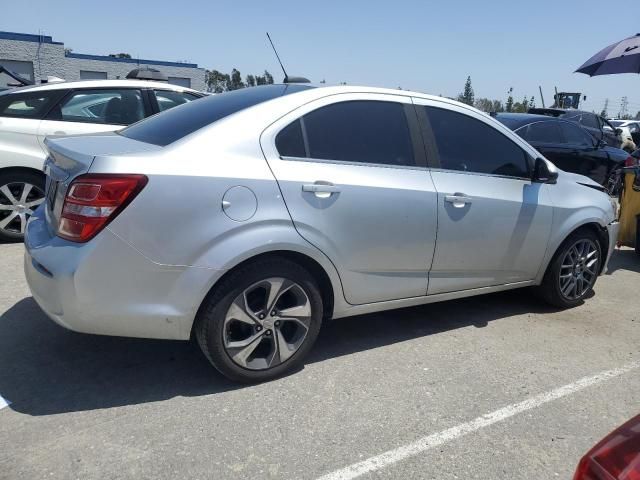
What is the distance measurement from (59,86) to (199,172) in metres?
3.96

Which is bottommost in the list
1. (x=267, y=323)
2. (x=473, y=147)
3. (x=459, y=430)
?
A: (x=459, y=430)

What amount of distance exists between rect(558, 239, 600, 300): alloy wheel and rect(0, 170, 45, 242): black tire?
505 centimetres

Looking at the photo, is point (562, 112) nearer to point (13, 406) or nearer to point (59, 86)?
point (59, 86)

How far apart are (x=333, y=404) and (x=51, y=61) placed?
126ft

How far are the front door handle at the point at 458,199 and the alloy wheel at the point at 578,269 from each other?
1.34m

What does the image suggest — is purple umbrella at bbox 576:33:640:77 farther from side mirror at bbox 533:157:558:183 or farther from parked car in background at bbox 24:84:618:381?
parked car in background at bbox 24:84:618:381

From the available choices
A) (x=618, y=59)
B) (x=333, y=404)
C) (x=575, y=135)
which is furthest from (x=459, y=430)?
(x=575, y=135)

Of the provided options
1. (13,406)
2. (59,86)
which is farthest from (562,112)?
(13,406)

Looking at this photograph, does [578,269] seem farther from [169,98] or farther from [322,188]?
[169,98]

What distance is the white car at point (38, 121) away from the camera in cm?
547

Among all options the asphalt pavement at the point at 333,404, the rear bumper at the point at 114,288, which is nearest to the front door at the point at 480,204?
the asphalt pavement at the point at 333,404

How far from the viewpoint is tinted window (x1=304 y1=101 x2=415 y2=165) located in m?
3.23

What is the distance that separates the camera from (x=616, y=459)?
4.87 ft

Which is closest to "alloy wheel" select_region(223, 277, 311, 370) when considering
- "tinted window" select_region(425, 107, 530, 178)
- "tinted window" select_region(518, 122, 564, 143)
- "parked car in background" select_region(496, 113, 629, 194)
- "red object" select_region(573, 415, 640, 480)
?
"tinted window" select_region(425, 107, 530, 178)
